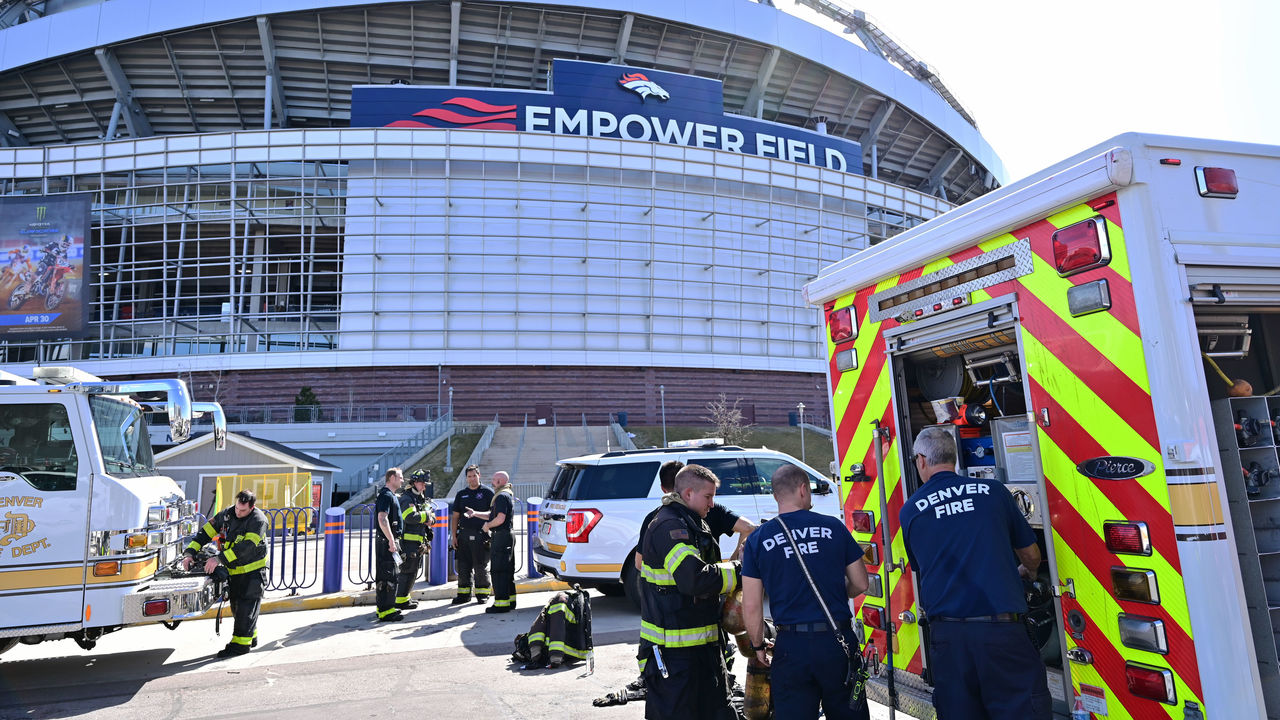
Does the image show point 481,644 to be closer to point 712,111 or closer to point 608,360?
point 608,360

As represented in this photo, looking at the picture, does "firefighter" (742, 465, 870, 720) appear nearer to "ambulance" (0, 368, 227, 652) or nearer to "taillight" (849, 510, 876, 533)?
"taillight" (849, 510, 876, 533)

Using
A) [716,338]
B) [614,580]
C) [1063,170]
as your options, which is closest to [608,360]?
[716,338]

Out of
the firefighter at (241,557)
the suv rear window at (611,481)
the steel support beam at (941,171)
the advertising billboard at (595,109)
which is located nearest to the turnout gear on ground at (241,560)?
the firefighter at (241,557)

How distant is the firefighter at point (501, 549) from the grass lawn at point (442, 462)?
18273mm

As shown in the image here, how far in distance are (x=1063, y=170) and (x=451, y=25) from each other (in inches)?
1740

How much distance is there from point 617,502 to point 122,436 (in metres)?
4.83

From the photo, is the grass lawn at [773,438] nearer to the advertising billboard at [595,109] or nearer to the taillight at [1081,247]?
the advertising billboard at [595,109]

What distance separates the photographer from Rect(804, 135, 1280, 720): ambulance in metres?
2.70

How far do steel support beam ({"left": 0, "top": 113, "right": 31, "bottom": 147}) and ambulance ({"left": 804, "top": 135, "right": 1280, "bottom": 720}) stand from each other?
191 feet

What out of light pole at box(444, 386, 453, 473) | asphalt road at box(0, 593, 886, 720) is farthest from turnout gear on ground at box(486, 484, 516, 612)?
light pole at box(444, 386, 453, 473)

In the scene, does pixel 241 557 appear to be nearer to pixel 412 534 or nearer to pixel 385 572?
pixel 385 572

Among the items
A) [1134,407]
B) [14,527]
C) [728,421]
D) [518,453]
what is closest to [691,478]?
[1134,407]

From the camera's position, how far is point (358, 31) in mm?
41500

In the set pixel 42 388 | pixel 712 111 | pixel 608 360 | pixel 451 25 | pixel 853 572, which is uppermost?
pixel 451 25
